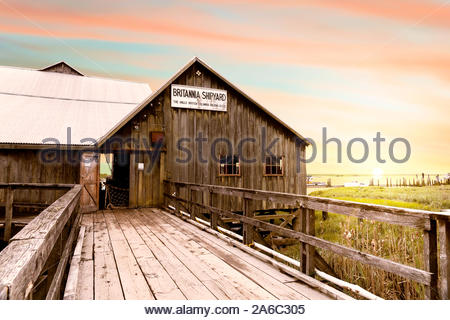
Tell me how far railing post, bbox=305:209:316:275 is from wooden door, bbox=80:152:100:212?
8.71 m

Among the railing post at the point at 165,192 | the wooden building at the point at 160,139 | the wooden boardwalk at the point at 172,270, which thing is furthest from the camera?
the wooden building at the point at 160,139

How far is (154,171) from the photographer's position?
11.4 m

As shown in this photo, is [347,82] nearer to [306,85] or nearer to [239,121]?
[306,85]

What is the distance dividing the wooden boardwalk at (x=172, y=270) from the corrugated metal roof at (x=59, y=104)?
6.40 metres

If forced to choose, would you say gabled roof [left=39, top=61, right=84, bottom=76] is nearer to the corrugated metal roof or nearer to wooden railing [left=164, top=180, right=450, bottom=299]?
the corrugated metal roof

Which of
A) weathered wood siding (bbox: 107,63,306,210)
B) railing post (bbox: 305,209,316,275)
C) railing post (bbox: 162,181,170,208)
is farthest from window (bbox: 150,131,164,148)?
railing post (bbox: 305,209,316,275)

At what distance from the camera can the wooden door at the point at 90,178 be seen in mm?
10492

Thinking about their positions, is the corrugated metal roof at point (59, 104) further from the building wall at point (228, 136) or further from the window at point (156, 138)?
the building wall at point (228, 136)

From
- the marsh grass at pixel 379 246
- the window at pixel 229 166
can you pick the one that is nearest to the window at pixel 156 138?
the window at pixel 229 166

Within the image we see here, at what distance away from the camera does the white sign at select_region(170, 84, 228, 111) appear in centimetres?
1180

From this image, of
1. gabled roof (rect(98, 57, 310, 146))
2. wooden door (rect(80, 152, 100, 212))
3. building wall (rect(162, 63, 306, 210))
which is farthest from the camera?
building wall (rect(162, 63, 306, 210))

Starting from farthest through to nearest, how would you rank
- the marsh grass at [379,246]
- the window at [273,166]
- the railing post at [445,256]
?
the window at [273,166], the marsh grass at [379,246], the railing post at [445,256]
